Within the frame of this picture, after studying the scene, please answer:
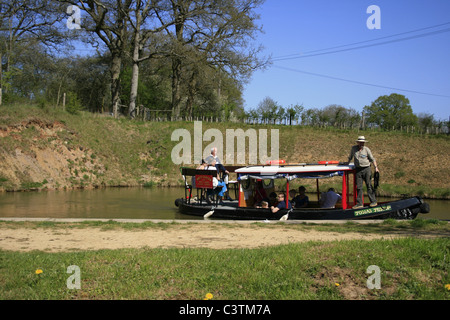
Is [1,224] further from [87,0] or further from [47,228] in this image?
[87,0]

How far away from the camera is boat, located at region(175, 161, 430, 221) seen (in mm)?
16453

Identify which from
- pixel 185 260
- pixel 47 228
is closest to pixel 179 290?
pixel 185 260

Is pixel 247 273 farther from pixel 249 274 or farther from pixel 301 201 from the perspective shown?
pixel 301 201

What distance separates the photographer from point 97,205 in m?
22.4

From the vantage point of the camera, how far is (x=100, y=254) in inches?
347

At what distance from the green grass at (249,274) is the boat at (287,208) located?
7.99 m

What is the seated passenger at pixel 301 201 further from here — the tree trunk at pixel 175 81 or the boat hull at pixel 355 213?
the tree trunk at pixel 175 81

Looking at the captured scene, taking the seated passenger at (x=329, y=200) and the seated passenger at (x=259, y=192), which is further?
the seated passenger at (x=259, y=192)

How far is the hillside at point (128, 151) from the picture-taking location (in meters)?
31.0

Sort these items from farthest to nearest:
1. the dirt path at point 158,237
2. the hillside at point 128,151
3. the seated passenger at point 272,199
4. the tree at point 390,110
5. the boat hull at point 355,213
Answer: the tree at point 390,110 < the hillside at point 128,151 < the seated passenger at point 272,199 < the boat hull at point 355,213 < the dirt path at point 158,237

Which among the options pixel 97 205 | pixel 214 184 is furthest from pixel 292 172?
pixel 97 205

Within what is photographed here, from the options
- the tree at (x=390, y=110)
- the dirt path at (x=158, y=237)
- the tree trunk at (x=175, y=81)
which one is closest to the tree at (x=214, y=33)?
the tree trunk at (x=175, y=81)

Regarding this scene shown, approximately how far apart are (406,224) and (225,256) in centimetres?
839

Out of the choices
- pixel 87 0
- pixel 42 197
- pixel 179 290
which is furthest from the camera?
pixel 87 0
